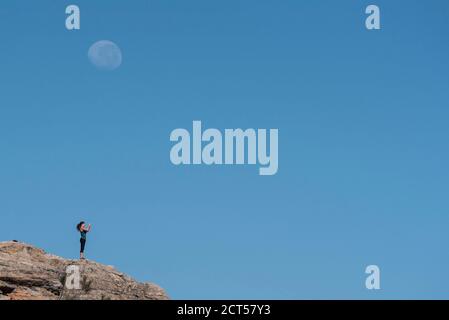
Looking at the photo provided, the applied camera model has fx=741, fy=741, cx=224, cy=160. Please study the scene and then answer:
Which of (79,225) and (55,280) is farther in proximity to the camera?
(79,225)

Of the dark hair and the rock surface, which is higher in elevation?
the dark hair

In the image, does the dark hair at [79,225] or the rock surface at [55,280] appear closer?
the rock surface at [55,280]

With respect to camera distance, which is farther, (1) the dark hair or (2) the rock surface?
(1) the dark hair

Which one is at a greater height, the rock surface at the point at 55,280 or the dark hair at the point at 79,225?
the dark hair at the point at 79,225

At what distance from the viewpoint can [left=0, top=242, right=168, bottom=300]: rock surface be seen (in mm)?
53812

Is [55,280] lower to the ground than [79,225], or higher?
lower

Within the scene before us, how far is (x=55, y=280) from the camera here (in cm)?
5516

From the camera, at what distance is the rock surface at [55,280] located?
53812mm
